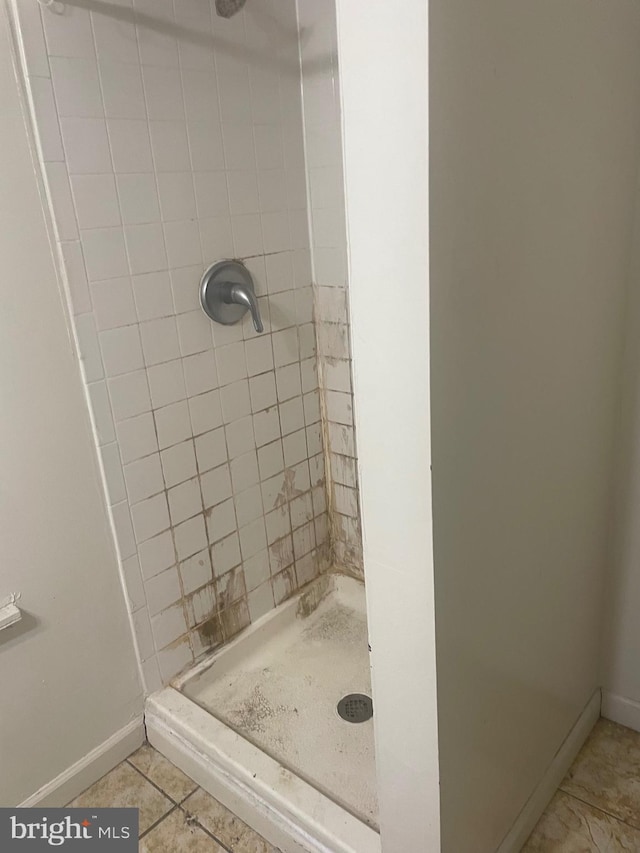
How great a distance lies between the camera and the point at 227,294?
5.06ft

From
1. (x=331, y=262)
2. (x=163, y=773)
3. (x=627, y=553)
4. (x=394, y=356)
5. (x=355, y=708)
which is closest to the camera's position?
(x=394, y=356)

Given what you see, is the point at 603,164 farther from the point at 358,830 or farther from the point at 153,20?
the point at 358,830

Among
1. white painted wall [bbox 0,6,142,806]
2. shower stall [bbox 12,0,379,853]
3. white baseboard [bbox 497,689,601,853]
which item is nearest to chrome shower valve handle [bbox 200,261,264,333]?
shower stall [bbox 12,0,379,853]

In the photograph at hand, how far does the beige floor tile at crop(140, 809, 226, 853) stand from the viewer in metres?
1.33

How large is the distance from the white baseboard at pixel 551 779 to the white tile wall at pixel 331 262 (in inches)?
29.5

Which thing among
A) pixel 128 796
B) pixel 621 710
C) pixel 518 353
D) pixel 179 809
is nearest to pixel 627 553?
pixel 621 710

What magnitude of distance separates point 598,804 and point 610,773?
0.29 ft

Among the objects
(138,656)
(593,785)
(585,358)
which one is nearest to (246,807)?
(138,656)

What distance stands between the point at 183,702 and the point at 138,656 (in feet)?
0.51

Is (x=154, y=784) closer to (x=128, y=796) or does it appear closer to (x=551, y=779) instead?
(x=128, y=796)

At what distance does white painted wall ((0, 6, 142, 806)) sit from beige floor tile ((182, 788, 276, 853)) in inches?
10.6

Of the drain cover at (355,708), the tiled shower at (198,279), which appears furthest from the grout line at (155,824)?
the drain cover at (355,708)

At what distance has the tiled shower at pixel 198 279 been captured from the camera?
1271 millimetres

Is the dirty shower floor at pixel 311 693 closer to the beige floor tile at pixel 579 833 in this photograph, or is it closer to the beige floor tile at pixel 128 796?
the beige floor tile at pixel 128 796
